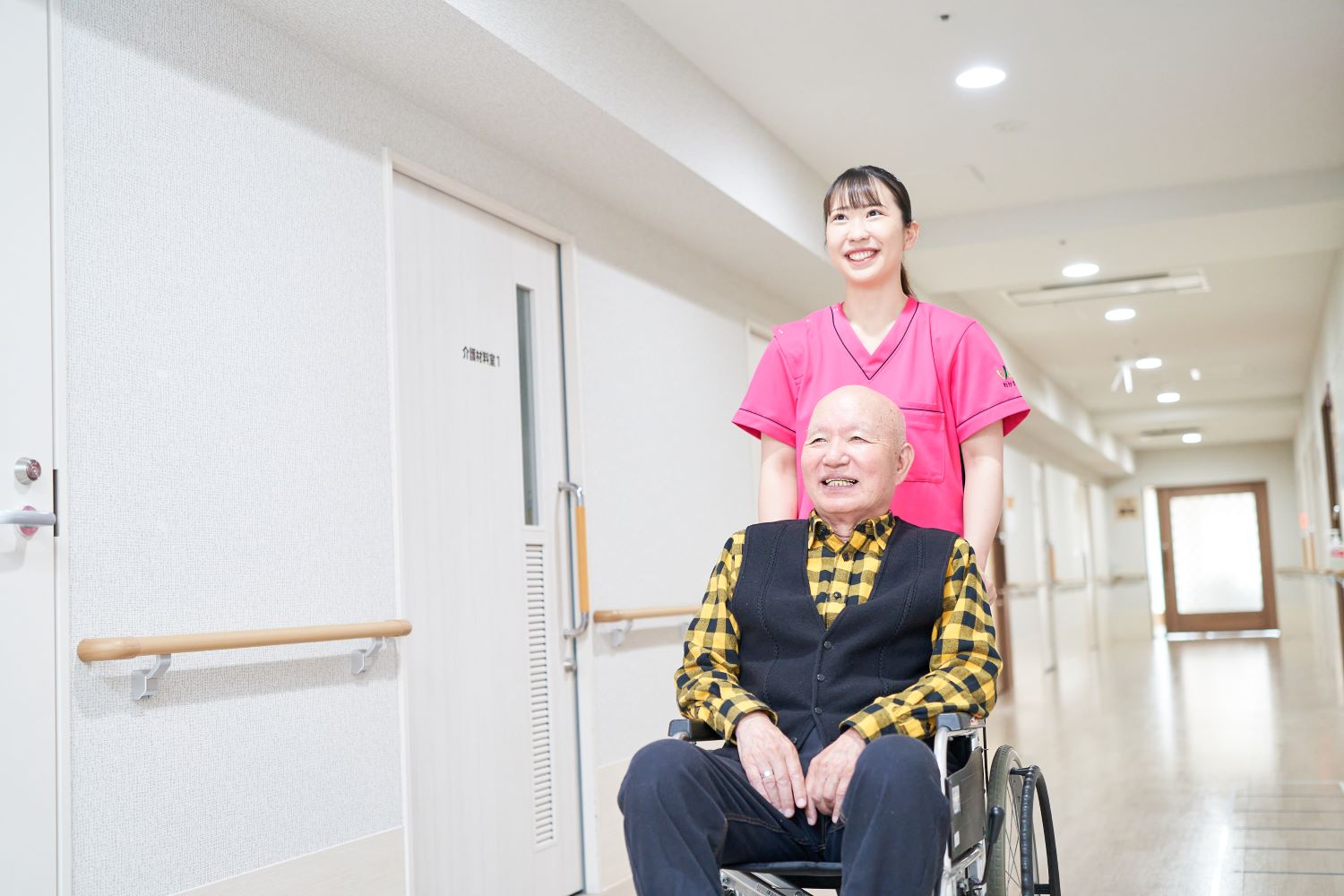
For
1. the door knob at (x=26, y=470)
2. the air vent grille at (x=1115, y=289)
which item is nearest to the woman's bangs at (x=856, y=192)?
the door knob at (x=26, y=470)

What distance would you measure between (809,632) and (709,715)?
19 cm

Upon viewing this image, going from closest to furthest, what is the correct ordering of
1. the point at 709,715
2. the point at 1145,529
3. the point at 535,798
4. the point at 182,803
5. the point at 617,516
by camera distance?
the point at 709,715 < the point at 182,803 < the point at 535,798 < the point at 617,516 < the point at 1145,529

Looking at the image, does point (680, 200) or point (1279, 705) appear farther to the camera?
point (1279, 705)

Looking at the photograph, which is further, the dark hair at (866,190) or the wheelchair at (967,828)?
the dark hair at (866,190)

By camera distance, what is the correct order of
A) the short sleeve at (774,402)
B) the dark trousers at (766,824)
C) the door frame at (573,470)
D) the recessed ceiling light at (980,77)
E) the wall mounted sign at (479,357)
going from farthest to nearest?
the recessed ceiling light at (980,77), the door frame at (573,470), the wall mounted sign at (479,357), the short sleeve at (774,402), the dark trousers at (766,824)

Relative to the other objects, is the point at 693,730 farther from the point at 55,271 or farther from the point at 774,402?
the point at 55,271

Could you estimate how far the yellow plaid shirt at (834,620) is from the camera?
1754 millimetres

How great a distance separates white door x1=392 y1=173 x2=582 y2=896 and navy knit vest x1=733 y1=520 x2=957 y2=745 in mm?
1480

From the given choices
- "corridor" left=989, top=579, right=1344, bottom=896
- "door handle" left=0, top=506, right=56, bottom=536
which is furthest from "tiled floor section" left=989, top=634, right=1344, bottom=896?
"door handle" left=0, top=506, right=56, bottom=536

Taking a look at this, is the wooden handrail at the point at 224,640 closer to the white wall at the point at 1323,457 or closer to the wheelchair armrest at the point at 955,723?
the wheelchair armrest at the point at 955,723

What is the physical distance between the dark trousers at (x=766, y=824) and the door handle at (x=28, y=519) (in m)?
1.16

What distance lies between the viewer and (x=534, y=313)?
4023 millimetres

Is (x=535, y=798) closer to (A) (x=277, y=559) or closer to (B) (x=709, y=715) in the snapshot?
(A) (x=277, y=559)

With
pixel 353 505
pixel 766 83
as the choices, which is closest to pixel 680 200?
pixel 766 83
